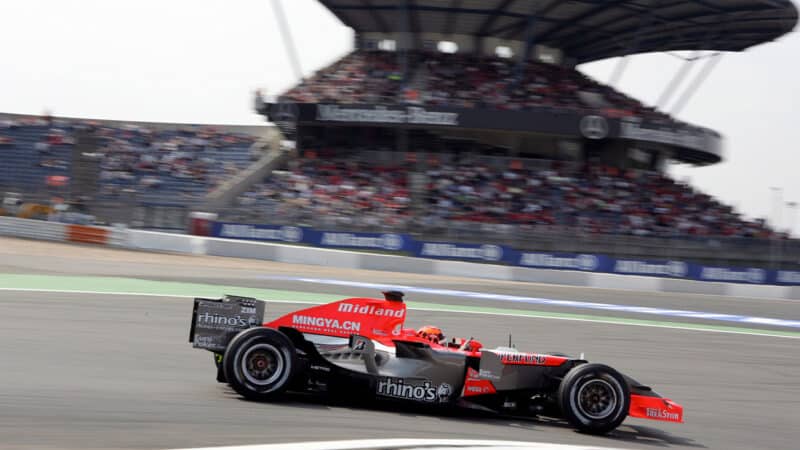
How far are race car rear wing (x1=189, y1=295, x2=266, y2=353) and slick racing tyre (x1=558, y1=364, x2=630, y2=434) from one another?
6.92ft

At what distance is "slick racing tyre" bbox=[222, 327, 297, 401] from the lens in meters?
5.50

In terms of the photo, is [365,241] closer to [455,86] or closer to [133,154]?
[455,86]

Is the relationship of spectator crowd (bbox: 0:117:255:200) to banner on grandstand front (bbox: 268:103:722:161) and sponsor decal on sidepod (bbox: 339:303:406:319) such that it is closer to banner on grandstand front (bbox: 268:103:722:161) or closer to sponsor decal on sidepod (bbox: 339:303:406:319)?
banner on grandstand front (bbox: 268:103:722:161)

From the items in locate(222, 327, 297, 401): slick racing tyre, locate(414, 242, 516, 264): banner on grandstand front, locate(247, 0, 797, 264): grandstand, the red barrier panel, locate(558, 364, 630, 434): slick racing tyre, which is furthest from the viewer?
locate(247, 0, 797, 264): grandstand

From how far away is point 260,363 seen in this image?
5.55m

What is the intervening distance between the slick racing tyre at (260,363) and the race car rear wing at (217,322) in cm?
18

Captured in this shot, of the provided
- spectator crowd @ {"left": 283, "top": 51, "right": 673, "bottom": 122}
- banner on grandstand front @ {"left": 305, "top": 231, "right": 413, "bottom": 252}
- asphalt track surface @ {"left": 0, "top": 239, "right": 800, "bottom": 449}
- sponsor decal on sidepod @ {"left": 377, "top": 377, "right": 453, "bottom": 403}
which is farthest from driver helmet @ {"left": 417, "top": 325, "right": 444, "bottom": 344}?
spectator crowd @ {"left": 283, "top": 51, "right": 673, "bottom": 122}

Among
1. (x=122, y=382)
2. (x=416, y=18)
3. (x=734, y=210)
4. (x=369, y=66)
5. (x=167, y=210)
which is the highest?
(x=416, y=18)

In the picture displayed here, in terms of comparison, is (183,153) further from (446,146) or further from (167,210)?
(446,146)

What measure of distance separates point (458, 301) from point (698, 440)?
8.91 meters

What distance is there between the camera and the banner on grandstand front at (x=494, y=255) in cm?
2305

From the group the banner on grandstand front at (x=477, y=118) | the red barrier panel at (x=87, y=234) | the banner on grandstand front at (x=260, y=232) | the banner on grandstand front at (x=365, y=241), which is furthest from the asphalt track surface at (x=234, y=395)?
the banner on grandstand front at (x=477, y=118)

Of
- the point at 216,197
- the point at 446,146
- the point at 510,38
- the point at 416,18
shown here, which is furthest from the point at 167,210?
the point at 510,38

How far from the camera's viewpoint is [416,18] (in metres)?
32.3
